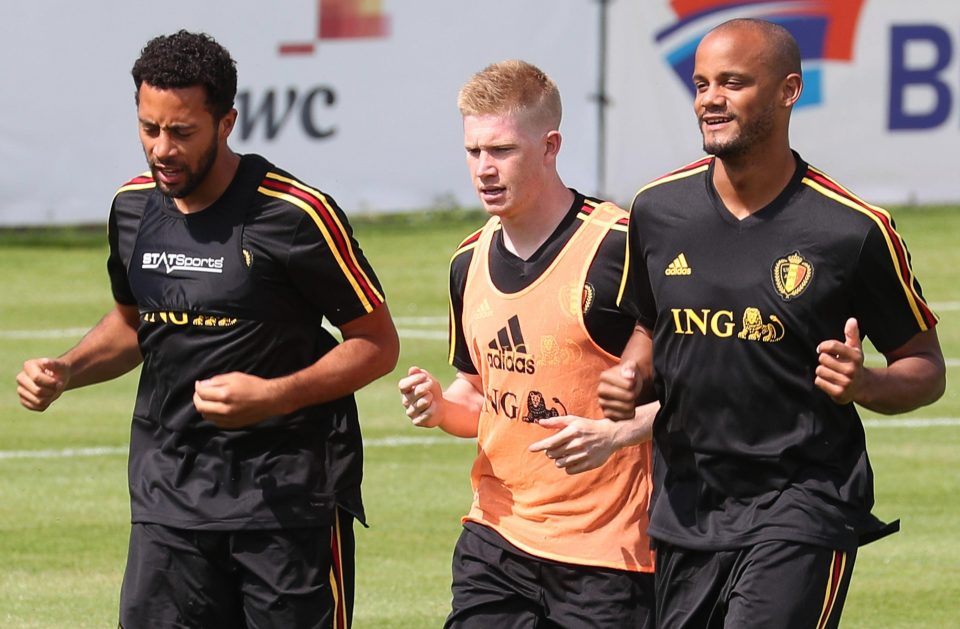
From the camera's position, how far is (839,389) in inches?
201

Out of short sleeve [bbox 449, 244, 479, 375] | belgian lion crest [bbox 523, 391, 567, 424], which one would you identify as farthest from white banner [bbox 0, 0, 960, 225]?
belgian lion crest [bbox 523, 391, 567, 424]

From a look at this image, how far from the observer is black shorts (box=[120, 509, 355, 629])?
5.87 m

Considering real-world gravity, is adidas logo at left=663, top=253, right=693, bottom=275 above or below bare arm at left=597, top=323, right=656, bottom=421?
above

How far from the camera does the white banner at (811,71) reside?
19.2 metres

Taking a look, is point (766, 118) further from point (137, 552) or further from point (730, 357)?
point (137, 552)

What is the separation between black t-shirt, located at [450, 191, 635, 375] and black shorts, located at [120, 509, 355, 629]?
924 mm

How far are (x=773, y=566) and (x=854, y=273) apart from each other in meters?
0.83

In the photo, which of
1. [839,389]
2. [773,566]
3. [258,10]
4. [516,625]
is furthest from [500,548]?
[258,10]

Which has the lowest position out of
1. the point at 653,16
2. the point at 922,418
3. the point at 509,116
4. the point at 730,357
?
the point at 922,418

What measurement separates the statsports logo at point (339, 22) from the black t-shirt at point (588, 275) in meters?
12.6

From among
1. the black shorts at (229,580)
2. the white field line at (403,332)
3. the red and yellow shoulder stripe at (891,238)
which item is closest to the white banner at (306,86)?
the white field line at (403,332)

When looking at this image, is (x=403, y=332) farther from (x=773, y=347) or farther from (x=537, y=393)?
(x=773, y=347)

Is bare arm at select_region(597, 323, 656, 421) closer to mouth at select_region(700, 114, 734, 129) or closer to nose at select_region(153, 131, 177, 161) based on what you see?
mouth at select_region(700, 114, 734, 129)

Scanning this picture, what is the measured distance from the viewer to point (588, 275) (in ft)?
19.8
